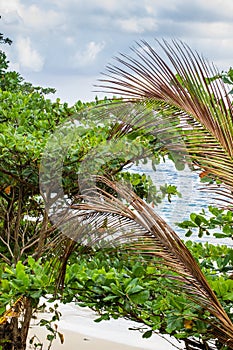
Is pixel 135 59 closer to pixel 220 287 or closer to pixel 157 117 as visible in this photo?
pixel 157 117

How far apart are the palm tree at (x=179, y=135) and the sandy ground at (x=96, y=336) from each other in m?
2.48

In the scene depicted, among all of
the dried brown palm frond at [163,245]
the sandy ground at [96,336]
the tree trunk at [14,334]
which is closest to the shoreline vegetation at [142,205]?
the dried brown palm frond at [163,245]

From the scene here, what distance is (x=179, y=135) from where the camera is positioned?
1793mm

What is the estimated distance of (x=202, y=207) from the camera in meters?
2.65

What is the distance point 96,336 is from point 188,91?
3256 millimetres

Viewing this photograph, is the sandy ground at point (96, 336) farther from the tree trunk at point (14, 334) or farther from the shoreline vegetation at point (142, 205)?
the shoreline vegetation at point (142, 205)

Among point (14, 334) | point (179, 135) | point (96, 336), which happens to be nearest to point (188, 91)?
point (179, 135)

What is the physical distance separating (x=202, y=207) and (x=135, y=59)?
3.38 ft

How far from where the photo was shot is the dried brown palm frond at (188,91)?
69.7 inches

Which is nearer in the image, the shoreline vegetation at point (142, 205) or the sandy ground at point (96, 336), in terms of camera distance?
the shoreline vegetation at point (142, 205)

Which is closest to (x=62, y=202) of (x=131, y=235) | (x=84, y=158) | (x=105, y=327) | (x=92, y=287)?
(x=84, y=158)

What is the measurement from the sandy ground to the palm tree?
248 centimetres

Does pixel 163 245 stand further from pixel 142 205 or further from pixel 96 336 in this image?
pixel 96 336

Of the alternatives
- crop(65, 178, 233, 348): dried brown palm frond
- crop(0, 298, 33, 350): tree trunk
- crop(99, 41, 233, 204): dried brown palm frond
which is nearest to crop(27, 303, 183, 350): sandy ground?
crop(0, 298, 33, 350): tree trunk
